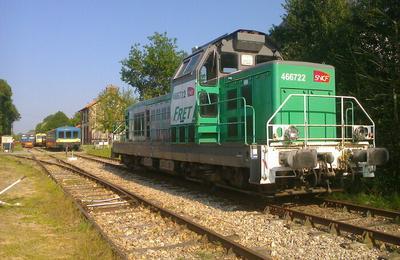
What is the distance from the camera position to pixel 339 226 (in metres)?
6.28

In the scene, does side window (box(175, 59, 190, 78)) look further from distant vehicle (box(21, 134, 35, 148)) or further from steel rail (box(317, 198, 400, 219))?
distant vehicle (box(21, 134, 35, 148))

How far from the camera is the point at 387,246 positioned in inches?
216

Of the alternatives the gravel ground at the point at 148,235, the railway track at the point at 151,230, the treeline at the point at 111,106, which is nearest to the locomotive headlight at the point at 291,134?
the railway track at the point at 151,230

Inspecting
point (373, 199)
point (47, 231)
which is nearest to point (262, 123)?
point (373, 199)

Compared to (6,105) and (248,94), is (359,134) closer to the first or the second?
(248,94)

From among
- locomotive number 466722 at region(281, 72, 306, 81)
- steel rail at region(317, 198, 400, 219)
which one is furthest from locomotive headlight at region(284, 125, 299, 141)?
steel rail at region(317, 198, 400, 219)

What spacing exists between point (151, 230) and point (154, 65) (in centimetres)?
4293

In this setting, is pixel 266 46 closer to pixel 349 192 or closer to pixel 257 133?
pixel 257 133

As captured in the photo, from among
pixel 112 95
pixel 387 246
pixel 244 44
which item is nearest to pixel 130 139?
pixel 244 44

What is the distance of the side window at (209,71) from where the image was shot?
385 inches

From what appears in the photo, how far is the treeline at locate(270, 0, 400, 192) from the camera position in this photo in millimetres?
9359

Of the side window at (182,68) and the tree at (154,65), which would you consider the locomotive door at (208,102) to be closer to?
the side window at (182,68)

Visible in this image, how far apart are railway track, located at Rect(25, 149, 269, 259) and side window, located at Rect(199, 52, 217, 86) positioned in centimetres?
313

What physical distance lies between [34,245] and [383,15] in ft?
29.2
